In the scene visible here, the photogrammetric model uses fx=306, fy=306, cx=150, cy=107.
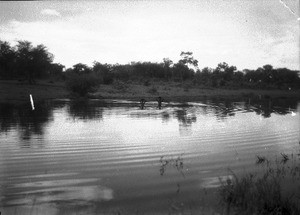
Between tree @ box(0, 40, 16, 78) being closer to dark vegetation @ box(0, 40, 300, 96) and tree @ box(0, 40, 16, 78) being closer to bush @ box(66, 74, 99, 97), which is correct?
dark vegetation @ box(0, 40, 300, 96)

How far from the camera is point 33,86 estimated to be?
54.6 metres

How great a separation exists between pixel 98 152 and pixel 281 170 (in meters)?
6.21

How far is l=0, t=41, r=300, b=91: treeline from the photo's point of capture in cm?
5809

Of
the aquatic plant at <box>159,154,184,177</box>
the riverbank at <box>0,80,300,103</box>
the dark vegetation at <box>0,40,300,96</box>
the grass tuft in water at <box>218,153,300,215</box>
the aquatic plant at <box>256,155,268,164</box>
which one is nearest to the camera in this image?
the grass tuft in water at <box>218,153,300,215</box>

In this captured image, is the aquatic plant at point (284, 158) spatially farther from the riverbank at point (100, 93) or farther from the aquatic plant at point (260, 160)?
the riverbank at point (100, 93)

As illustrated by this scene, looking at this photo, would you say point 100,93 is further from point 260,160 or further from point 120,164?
point 260,160

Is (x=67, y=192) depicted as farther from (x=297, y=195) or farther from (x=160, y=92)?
(x=160, y=92)

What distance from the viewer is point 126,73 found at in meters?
87.9

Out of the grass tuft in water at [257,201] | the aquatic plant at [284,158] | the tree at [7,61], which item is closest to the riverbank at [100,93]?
the tree at [7,61]

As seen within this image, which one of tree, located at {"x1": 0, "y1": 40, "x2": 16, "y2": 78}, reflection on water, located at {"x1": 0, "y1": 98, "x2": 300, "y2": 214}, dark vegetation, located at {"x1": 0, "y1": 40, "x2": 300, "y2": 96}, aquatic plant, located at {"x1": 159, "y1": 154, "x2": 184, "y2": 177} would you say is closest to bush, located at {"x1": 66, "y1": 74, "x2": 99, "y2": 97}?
dark vegetation, located at {"x1": 0, "y1": 40, "x2": 300, "y2": 96}

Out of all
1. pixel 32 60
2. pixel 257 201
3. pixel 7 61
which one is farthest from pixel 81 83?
pixel 257 201

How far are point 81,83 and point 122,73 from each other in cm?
3836

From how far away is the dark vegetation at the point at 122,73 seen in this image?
57875 mm

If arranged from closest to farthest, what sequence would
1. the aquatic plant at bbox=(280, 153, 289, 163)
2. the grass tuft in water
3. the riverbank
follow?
the grass tuft in water, the aquatic plant at bbox=(280, 153, 289, 163), the riverbank
